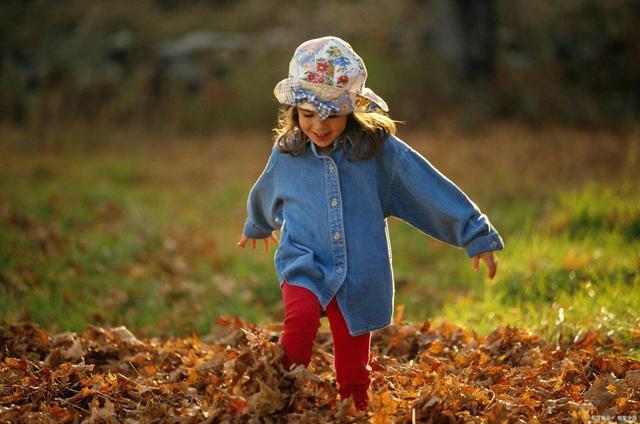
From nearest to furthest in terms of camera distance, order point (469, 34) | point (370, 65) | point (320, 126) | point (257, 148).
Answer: point (320, 126) < point (257, 148) < point (469, 34) < point (370, 65)

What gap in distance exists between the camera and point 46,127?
12.9 m

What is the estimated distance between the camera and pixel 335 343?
3518 mm

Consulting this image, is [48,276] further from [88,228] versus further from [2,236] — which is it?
[88,228]

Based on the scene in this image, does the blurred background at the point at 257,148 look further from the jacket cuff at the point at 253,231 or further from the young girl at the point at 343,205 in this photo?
the jacket cuff at the point at 253,231

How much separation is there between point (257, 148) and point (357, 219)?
29.4 ft

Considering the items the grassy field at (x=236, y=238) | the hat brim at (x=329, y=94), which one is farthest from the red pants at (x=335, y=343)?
the grassy field at (x=236, y=238)

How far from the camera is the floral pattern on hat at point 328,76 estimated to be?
3.35 metres

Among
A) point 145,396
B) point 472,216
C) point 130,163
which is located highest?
point 472,216

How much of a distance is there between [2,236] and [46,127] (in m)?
6.17

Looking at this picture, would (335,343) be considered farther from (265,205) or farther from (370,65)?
(370,65)

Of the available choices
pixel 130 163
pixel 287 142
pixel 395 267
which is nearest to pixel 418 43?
pixel 130 163

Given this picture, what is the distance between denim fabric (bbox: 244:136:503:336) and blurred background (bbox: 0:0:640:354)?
1529 millimetres

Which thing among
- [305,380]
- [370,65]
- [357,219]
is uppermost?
[357,219]

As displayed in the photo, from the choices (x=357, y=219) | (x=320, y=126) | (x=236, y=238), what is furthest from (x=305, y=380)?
(x=236, y=238)
